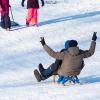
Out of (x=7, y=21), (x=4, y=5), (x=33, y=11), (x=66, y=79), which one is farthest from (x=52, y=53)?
(x=33, y=11)

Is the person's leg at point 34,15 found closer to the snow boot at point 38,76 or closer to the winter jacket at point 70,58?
the snow boot at point 38,76

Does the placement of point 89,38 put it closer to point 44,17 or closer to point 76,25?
point 76,25

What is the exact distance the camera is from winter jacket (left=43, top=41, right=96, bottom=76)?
37.9 feet

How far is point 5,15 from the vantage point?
55.0 feet

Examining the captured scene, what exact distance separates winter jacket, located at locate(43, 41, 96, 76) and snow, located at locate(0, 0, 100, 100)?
0.33 metres

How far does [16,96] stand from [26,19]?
655 centimetres

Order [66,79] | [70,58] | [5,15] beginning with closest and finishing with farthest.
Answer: [70,58] < [66,79] < [5,15]

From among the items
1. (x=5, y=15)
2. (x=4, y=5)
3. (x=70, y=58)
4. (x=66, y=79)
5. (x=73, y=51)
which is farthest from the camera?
(x=5, y=15)

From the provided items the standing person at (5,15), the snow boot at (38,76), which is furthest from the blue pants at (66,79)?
the standing person at (5,15)

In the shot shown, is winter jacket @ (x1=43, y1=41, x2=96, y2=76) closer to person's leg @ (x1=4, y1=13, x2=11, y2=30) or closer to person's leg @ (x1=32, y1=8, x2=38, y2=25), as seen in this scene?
person's leg @ (x1=4, y1=13, x2=11, y2=30)

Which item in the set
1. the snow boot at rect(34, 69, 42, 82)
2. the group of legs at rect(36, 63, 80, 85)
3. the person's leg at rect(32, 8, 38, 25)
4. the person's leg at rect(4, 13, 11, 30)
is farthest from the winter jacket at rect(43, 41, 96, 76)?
the person's leg at rect(32, 8, 38, 25)

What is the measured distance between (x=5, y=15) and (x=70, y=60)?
5.55 meters

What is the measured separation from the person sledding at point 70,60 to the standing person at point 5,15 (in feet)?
16.7

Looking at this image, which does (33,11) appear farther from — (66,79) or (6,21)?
(66,79)
